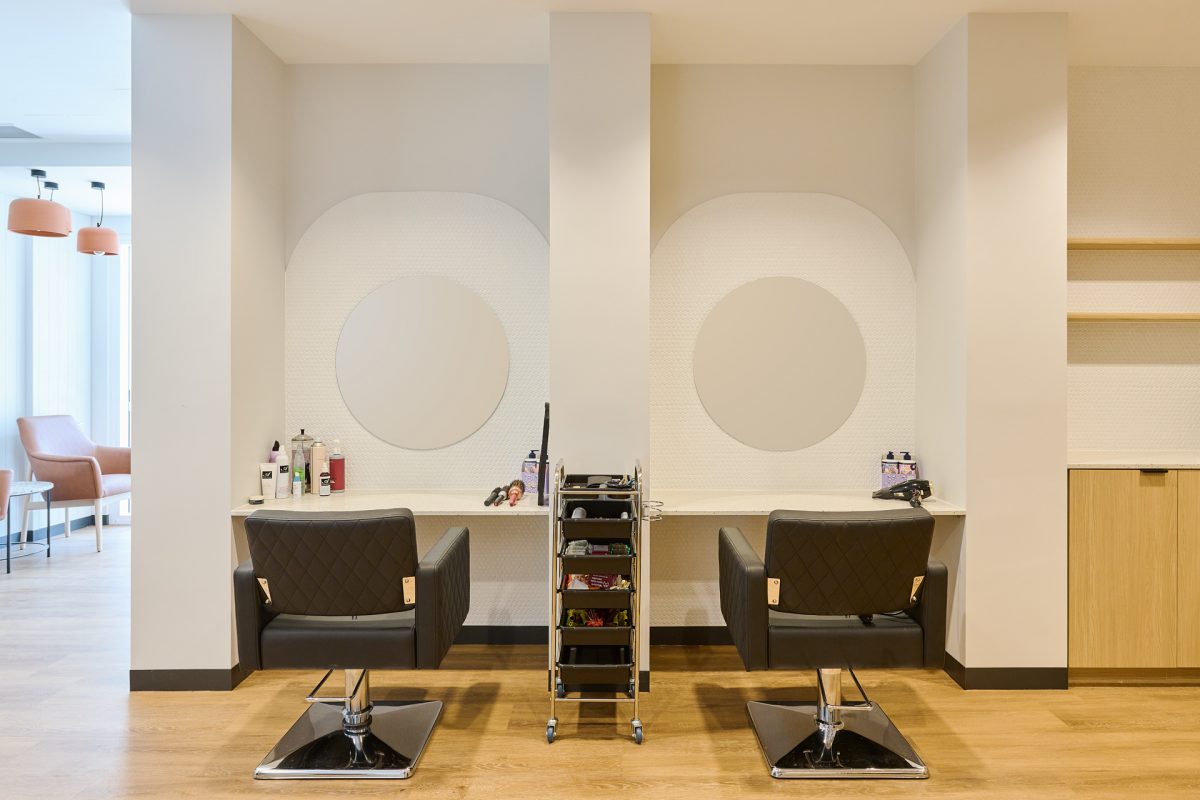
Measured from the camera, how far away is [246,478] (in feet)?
10.0

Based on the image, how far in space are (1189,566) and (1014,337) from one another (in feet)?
3.79

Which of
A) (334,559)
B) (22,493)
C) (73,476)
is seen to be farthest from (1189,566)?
(73,476)

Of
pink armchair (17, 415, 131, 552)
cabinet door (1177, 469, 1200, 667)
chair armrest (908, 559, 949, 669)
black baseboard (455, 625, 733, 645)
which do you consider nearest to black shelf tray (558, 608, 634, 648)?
black baseboard (455, 625, 733, 645)

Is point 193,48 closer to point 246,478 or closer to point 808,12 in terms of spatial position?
point 246,478

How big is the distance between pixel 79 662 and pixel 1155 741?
4.22 meters

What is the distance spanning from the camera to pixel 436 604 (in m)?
2.28

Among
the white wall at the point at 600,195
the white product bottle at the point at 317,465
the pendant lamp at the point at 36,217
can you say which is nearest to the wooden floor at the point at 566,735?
the white product bottle at the point at 317,465

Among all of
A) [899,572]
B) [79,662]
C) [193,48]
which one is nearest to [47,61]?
[193,48]

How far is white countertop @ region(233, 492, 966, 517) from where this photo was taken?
2945 millimetres

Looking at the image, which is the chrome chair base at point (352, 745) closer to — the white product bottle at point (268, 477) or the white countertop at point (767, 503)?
the white product bottle at point (268, 477)

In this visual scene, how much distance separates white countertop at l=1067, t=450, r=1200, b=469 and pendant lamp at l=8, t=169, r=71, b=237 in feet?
17.9

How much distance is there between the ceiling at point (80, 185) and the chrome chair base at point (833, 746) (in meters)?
5.28

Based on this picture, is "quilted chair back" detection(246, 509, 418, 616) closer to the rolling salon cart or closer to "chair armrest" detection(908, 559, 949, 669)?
the rolling salon cart

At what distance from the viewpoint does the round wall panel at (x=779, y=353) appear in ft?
11.3
